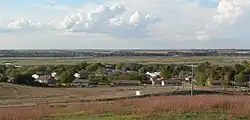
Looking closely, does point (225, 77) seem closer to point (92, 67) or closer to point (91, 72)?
point (91, 72)

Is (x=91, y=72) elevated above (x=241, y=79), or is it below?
below

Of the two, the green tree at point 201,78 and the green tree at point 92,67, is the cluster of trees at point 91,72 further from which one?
the green tree at point 201,78

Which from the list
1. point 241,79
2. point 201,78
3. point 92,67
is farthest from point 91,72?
point 241,79

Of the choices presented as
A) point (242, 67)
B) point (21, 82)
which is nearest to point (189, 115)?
point (21, 82)

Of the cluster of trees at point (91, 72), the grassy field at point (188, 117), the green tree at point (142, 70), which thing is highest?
the grassy field at point (188, 117)

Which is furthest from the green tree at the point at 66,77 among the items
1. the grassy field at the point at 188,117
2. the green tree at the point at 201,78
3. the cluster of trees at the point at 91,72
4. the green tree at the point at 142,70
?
the grassy field at the point at 188,117

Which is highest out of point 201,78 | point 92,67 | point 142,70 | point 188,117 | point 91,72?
Result: point 188,117

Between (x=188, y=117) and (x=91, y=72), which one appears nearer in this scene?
(x=188, y=117)


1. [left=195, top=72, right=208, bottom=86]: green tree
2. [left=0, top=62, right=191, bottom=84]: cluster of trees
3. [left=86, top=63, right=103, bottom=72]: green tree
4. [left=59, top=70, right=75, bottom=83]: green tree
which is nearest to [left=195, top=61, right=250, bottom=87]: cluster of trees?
[left=195, top=72, right=208, bottom=86]: green tree

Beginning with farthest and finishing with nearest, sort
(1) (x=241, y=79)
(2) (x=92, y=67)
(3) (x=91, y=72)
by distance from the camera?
1. (2) (x=92, y=67)
2. (3) (x=91, y=72)
3. (1) (x=241, y=79)

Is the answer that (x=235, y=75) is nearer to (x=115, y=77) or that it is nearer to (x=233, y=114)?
(x=115, y=77)

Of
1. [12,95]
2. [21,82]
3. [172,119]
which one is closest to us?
[172,119]
